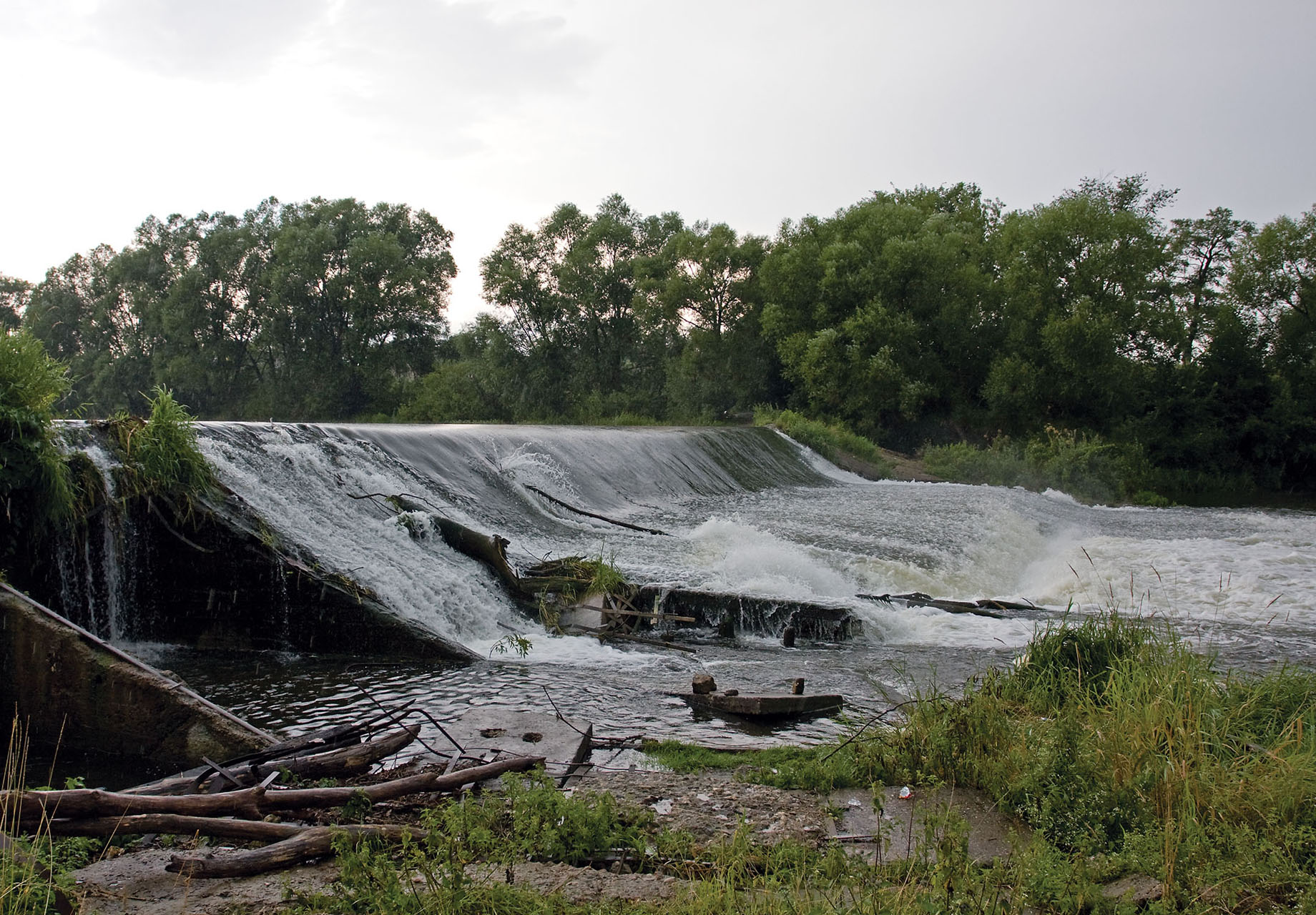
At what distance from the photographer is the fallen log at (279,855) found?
Result: 3.33 metres

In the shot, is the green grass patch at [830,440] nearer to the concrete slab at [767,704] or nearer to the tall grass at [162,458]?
the tall grass at [162,458]

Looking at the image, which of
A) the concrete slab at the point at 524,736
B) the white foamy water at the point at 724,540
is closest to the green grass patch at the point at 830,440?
the white foamy water at the point at 724,540

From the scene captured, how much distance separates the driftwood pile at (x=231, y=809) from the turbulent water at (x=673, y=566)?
5.15ft

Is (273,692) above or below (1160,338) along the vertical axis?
below

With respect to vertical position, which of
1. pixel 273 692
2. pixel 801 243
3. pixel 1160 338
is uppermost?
pixel 801 243

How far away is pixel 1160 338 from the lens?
108 ft

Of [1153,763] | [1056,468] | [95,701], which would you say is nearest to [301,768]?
[95,701]

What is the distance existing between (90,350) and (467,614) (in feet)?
148

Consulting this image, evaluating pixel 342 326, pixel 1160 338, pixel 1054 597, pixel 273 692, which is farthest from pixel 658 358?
pixel 273 692

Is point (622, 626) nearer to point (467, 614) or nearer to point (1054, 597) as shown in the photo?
point (467, 614)

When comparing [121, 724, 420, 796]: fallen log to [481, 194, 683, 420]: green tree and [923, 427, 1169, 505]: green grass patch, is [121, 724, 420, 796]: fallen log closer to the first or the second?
[923, 427, 1169, 505]: green grass patch

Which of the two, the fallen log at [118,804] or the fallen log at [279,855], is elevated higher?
the fallen log at [118,804]

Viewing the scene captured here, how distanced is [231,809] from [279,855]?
457 millimetres

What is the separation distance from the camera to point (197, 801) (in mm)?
3650
